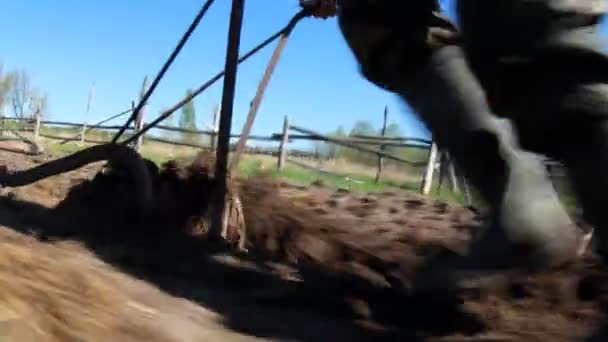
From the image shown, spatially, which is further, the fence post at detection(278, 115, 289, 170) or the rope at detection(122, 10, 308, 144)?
the fence post at detection(278, 115, 289, 170)

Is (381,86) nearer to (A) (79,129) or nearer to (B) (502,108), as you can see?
(B) (502,108)

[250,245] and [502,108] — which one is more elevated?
[502,108]

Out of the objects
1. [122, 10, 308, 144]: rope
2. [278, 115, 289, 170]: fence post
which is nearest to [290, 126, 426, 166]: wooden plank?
[278, 115, 289, 170]: fence post

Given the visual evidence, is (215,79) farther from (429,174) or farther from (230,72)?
(429,174)

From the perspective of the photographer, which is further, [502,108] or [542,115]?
[502,108]

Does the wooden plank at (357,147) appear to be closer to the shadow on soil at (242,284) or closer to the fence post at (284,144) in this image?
the fence post at (284,144)

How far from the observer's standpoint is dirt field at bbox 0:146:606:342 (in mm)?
1620

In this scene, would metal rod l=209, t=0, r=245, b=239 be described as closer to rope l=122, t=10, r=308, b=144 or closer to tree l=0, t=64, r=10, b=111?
rope l=122, t=10, r=308, b=144

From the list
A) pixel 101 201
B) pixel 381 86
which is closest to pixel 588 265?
pixel 381 86

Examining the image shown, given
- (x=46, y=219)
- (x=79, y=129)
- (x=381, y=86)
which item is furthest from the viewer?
(x=79, y=129)

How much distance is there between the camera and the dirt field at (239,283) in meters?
1.62

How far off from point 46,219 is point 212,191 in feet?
1.94

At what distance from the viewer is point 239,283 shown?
2299 mm

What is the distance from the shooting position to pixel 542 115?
4.80ft
